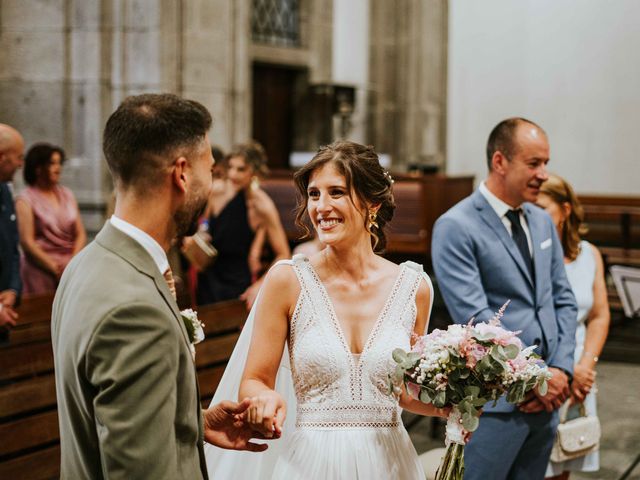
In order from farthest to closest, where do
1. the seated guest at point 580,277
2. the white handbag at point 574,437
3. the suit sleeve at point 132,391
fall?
the seated guest at point 580,277 → the white handbag at point 574,437 → the suit sleeve at point 132,391

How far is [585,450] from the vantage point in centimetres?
394

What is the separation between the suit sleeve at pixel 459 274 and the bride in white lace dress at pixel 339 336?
0.48 meters

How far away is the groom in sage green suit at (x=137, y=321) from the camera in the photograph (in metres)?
1.62

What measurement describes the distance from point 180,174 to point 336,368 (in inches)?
40.5

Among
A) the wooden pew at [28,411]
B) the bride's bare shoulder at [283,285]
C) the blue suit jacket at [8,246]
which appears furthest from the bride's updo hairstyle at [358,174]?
the blue suit jacket at [8,246]

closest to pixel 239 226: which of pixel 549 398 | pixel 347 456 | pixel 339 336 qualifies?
pixel 549 398

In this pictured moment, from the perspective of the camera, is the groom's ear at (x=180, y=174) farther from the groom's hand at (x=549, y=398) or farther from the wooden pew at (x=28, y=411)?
the wooden pew at (x=28, y=411)

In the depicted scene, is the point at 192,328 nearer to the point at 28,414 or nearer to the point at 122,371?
the point at 122,371

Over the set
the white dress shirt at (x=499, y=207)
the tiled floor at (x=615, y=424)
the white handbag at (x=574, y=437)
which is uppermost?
the white dress shirt at (x=499, y=207)

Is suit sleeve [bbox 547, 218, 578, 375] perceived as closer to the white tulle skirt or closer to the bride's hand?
the white tulle skirt

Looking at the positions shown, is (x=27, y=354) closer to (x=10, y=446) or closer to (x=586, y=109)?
(x=10, y=446)

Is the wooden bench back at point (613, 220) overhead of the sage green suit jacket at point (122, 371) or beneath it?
beneath

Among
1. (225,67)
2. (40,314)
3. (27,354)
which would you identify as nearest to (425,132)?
(225,67)

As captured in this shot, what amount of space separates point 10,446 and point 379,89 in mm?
11589
